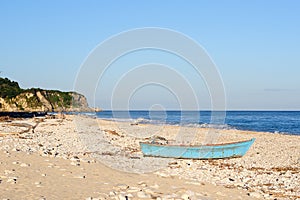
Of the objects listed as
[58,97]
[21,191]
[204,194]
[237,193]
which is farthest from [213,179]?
[58,97]

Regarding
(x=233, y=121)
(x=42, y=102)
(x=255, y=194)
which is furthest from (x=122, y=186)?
(x=42, y=102)

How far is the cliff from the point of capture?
120444 mm

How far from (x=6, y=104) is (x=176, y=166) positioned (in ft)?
372

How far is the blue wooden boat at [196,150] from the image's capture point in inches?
794

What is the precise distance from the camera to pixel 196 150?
20.1 meters

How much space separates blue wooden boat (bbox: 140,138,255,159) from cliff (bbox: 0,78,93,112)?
101m

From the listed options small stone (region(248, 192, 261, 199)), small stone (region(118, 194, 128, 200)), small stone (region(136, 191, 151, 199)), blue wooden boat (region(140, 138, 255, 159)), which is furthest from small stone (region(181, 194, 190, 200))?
blue wooden boat (region(140, 138, 255, 159))

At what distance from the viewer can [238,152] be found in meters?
21.7

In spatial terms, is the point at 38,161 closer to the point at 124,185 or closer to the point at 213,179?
the point at 124,185

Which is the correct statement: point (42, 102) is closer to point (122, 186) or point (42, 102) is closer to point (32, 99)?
point (32, 99)

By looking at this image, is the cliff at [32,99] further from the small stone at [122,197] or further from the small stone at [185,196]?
the small stone at [185,196]

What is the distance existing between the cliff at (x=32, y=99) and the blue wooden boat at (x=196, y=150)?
101 meters

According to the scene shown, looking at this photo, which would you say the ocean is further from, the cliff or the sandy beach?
the sandy beach

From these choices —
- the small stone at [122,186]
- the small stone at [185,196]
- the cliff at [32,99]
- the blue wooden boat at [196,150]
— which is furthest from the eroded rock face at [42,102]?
the small stone at [185,196]
